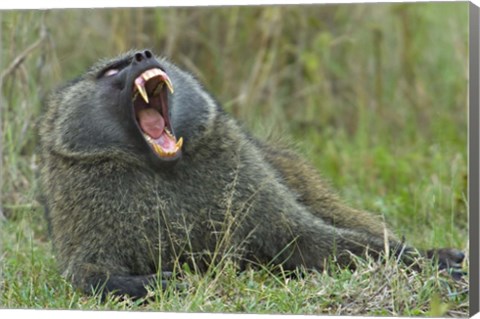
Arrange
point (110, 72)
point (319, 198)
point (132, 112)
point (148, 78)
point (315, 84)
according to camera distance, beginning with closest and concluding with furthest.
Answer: point (148, 78)
point (132, 112)
point (110, 72)
point (319, 198)
point (315, 84)

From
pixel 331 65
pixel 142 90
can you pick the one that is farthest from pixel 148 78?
pixel 331 65

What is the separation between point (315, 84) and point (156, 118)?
3.85 m

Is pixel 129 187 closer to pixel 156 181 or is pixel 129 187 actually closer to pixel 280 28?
pixel 156 181

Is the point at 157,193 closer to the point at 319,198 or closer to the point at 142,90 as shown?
the point at 142,90

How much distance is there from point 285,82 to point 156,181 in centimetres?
392

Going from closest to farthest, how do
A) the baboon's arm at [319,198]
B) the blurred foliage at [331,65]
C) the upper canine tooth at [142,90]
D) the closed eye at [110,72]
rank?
the upper canine tooth at [142,90] < the closed eye at [110,72] < the baboon's arm at [319,198] < the blurred foliage at [331,65]

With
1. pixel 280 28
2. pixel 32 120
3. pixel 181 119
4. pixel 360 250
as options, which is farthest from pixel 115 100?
pixel 280 28

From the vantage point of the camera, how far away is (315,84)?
860cm

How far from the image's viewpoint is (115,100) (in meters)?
4.93

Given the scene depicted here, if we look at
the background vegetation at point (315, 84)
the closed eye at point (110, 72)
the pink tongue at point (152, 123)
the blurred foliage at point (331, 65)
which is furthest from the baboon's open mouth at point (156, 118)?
the blurred foliage at point (331, 65)

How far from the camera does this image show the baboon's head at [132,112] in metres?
4.81

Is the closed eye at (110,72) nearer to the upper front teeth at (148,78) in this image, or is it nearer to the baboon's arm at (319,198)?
the upper front teeth at (148,78)

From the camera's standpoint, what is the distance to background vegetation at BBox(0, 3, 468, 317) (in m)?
6.21

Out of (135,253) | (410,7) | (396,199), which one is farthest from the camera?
(410,7)
